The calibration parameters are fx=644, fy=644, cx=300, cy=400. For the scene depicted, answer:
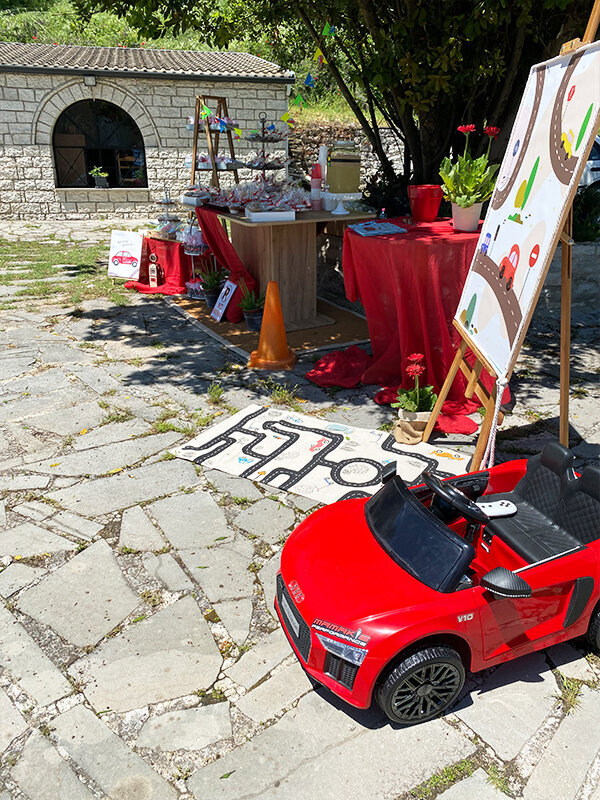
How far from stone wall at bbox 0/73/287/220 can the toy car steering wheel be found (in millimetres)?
16213

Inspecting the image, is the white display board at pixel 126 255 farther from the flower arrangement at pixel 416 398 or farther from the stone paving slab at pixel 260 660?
the stone paving slab at pixel 260 660

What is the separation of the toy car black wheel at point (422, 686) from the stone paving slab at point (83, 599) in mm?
1566

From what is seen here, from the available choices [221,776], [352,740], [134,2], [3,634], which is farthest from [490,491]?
[134,2]

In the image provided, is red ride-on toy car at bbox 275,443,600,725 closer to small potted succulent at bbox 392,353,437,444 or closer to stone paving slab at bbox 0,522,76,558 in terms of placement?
stone paving slab at bbox 0,522,76,558

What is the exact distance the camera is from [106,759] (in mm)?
2752

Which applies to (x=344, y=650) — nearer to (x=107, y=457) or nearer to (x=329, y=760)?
(x=329, y=760)

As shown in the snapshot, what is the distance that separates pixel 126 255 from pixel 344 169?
12.6 ft

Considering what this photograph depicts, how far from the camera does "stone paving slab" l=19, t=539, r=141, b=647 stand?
3.46 m

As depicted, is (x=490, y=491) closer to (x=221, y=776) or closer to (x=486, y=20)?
(x=221, y=776)

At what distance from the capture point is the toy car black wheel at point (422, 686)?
8.99ft

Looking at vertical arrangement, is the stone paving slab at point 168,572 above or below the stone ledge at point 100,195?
below

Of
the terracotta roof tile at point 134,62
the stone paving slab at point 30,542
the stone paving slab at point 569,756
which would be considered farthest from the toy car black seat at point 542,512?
the terracotta roof tile at point 134,62

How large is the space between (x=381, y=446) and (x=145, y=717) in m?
2.93

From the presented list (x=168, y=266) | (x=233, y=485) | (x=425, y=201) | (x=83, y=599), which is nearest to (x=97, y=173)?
(x=168, y=266)
